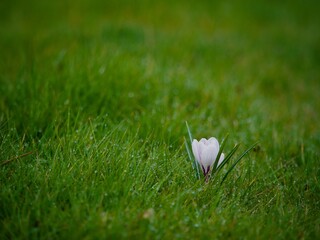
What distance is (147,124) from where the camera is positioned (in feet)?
7.91

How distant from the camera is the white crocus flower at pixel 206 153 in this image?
6.01 feet

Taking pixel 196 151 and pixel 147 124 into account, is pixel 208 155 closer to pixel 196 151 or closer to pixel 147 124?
pixel 196 151

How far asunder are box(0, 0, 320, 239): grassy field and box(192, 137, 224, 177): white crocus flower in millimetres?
100

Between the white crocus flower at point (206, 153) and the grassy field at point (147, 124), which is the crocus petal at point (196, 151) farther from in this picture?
the grassy field at point (147, 124)

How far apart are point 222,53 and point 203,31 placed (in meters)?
0.99

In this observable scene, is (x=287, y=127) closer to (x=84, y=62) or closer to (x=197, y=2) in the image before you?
(x=84, y=62)

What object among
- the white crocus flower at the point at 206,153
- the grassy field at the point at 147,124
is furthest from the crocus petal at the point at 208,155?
the grassy field at the point at 147,124

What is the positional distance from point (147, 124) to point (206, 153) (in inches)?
27.2

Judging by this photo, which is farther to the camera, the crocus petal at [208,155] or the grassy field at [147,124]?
the crocus petal at [208,155]

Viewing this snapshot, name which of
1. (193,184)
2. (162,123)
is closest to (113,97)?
(162,123)

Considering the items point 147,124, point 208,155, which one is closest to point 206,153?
point 208,155

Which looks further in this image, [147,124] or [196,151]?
[147,124]

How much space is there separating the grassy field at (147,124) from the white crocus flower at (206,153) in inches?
3.9

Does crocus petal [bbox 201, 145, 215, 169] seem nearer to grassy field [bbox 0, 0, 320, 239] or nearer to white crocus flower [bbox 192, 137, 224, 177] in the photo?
white crocus flower [bbox 192, 137, 224, 177]
